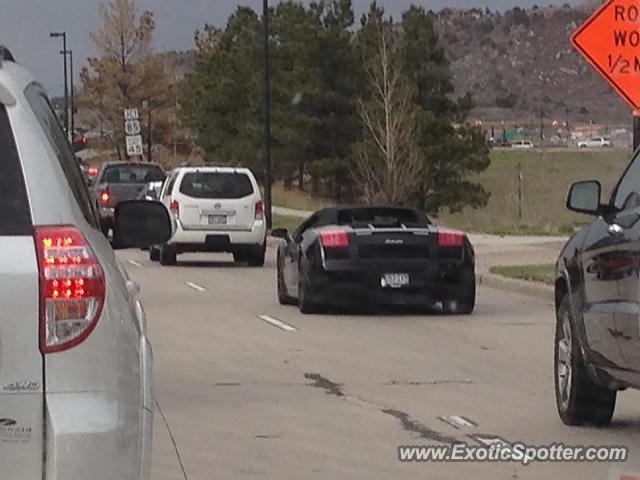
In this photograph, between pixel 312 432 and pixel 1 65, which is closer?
pixel 1 65

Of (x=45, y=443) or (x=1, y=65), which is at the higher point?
(x=1, y=65)

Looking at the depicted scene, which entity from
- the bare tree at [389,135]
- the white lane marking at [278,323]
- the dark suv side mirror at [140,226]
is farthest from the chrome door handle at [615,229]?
Result: the bare tree at [389,135]

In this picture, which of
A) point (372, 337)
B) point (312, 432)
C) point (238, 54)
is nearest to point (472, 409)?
point (312, 432)

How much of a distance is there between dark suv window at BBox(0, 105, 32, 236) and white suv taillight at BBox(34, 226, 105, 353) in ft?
0.19

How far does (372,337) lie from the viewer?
648 inches

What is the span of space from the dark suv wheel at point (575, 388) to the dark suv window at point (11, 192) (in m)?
5.90

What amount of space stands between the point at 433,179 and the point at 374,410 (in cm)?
4364

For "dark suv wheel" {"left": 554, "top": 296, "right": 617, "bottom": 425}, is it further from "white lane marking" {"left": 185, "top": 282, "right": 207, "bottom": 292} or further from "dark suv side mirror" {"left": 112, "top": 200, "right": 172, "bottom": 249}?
"white lane marking" {"left": 185, "top": 282, "right": 207, "bottom": 292}

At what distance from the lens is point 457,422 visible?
10.9m

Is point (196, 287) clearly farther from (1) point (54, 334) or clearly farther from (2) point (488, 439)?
(1) point (54, 334)

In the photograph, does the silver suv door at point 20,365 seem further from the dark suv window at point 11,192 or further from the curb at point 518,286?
the curb at point 518,286

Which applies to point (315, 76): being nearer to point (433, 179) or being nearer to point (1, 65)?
point (433, 179)

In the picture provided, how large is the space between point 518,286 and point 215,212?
702cm

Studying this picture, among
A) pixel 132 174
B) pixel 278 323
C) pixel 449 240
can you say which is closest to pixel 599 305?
pixel 278 323
